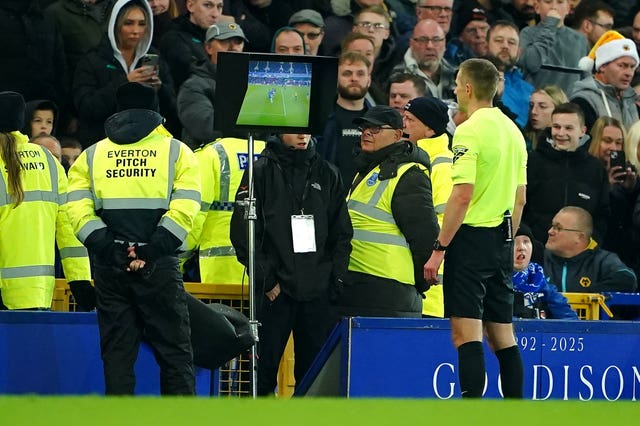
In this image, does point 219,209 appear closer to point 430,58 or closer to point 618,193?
point 430,58

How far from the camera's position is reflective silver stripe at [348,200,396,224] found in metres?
10.7

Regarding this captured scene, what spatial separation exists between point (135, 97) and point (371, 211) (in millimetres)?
1840

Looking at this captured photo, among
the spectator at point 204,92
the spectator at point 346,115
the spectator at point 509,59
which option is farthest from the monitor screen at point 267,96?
the spectator at point 509,59

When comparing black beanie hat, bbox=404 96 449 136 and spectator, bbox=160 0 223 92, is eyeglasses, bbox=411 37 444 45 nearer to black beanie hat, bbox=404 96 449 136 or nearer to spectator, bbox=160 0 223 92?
spectator, bbox=160 0 223 92

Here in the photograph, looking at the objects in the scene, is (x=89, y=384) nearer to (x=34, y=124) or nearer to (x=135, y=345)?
(x=135, y=345)

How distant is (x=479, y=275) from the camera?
29.9 ft

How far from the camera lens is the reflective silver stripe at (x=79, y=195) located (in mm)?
9703

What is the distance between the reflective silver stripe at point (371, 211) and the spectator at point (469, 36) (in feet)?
14.6

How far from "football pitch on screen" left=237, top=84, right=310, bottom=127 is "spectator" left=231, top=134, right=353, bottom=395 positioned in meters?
0.29

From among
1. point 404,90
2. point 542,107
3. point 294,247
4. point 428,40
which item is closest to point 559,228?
point 404,90

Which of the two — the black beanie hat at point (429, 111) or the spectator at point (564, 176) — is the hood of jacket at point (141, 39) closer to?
the black beanie hat at point (429, 111)

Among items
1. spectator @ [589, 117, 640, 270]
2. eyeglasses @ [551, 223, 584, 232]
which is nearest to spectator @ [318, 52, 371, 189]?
eyeglasses @ [551, 223, 584, 232]

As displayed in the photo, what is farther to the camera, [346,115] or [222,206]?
[346,115]

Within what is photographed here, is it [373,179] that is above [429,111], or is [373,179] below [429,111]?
below
